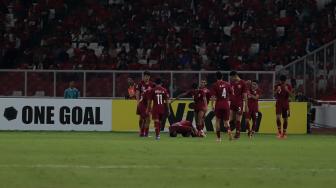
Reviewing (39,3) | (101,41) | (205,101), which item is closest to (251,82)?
(205,101)

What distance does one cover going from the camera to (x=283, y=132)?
30.0m

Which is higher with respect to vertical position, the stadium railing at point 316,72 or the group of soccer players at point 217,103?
the stadium railing at point 316,72

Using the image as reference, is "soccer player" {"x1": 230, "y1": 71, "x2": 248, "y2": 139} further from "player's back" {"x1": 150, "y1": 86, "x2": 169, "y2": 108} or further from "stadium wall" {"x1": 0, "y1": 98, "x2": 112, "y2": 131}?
"stadium wall" {"x1": 0, "y1": 98, "x2": 112, "y2": 131}

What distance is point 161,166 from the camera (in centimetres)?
1526

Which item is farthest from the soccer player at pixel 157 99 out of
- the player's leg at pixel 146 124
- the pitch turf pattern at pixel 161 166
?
the pitch turf pattern at pixel 161 166

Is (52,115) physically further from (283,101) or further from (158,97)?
(283,101)

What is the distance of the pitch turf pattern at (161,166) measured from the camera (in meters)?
12.5

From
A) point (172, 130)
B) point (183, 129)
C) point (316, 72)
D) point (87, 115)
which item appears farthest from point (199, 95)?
point (316, 72)

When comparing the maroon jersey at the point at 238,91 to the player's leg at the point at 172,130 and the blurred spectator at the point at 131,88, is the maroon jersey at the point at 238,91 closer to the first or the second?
the player's leg at the point at 172,130

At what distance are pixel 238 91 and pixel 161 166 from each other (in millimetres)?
12911

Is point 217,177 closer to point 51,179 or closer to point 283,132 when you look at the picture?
point 51,179

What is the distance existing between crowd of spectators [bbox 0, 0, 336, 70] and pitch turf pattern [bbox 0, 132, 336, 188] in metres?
18.1

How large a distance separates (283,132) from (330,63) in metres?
7.29

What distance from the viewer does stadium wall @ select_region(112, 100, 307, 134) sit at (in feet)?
114
